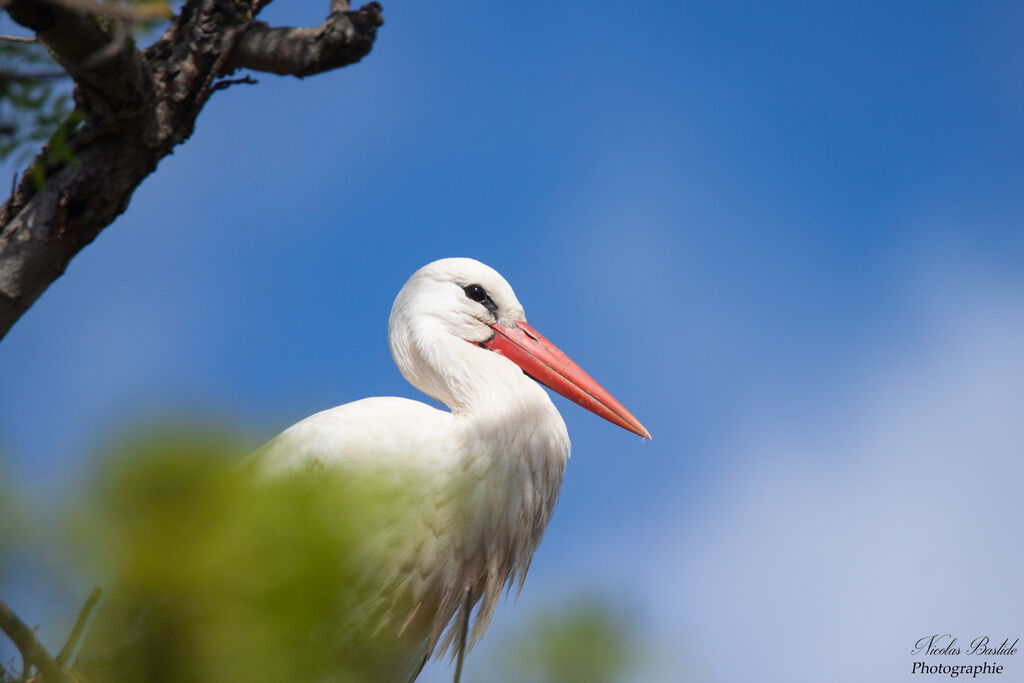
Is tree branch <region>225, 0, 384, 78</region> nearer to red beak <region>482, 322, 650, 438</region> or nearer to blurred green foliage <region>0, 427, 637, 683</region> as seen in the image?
blurred green foliage <region>0, 427, 637, 683</region>

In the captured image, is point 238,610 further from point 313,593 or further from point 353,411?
point 353,411

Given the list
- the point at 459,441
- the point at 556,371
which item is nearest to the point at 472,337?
the point at 556,371

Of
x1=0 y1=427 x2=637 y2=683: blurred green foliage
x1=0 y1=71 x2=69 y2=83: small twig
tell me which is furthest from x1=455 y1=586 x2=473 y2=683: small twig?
x1=0 y1=71 x2=69 y2=83: small twig

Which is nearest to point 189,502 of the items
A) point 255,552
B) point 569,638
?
point 255,552

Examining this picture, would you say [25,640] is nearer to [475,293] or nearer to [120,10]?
[120,10]

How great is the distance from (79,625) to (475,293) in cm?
292

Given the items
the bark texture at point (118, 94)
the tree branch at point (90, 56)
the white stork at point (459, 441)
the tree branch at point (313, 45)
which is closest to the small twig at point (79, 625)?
the bark texture at point (118, 94)

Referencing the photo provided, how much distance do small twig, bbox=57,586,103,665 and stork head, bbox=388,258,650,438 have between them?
246 cm

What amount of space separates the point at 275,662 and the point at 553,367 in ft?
9.34

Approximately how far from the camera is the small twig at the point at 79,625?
759 millimetres

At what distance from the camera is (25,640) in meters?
0.93

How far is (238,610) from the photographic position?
83 cm

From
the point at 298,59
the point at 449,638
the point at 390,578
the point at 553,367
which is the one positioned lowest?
the point at 449,638

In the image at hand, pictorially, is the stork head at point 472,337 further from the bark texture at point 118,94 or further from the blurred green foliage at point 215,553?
the blurred green foliage at point 215,553
